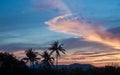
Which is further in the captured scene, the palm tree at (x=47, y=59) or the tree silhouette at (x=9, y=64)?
the palm tree at (x=47, y=59)

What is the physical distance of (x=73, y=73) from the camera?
Answer: 102062 mm

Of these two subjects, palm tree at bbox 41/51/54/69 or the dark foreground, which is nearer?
the dark foreground

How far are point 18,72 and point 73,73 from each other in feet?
49.8

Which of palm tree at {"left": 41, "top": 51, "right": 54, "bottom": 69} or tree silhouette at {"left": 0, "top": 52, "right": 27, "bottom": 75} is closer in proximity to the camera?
tree silhouette at {"left": 0, "top": 52, "right": 27, "bottom": 75}

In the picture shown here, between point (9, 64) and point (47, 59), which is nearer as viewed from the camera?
point (9, 64)

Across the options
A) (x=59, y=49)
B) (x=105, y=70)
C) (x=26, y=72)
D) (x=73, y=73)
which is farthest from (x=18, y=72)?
(x=59, y=49)

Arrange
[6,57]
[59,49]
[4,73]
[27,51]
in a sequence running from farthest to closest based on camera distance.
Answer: [27,51] → [59,49] → [6,57] → [4,73]

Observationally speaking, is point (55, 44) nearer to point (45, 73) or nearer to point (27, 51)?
point (27, 51)

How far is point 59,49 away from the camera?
436 feet

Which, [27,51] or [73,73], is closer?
[73,73]

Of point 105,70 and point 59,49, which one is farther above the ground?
point 59,49

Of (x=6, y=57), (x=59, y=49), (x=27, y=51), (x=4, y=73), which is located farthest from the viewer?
(x=27, y=51)

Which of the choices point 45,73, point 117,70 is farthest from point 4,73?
point 117,70

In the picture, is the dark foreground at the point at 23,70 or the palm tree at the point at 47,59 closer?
the dark foreground at the point at 23,70
